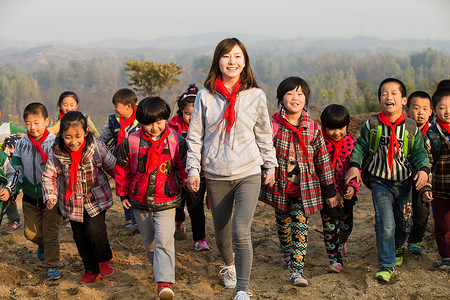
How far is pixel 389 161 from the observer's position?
3.72m

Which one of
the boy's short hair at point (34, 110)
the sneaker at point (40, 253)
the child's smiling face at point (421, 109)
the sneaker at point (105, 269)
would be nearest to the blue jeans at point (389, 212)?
the child's smiling face at point (421, 109)

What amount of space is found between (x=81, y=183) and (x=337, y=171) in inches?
95.0

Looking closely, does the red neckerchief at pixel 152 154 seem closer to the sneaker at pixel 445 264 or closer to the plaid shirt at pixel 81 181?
the plaid shirt at pixel 81 181

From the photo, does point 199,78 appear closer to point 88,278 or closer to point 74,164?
point 88,278

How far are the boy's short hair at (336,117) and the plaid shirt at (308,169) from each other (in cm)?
23

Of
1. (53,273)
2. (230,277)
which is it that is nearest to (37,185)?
(53,273)

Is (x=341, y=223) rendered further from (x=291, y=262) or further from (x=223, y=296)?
(x=223, y=296)

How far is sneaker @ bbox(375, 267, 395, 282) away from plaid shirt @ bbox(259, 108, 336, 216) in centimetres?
81

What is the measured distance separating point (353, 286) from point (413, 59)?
83.7 metres

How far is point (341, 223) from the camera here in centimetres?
412

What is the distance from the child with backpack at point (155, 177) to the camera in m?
3.51

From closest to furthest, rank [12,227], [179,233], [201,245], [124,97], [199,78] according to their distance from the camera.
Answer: [201,245], [124,97], [179,233], [12,227], [199,78]

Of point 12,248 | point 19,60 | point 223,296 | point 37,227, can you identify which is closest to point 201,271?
point 223,296

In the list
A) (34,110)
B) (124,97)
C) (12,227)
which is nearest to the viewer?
(34,110)
